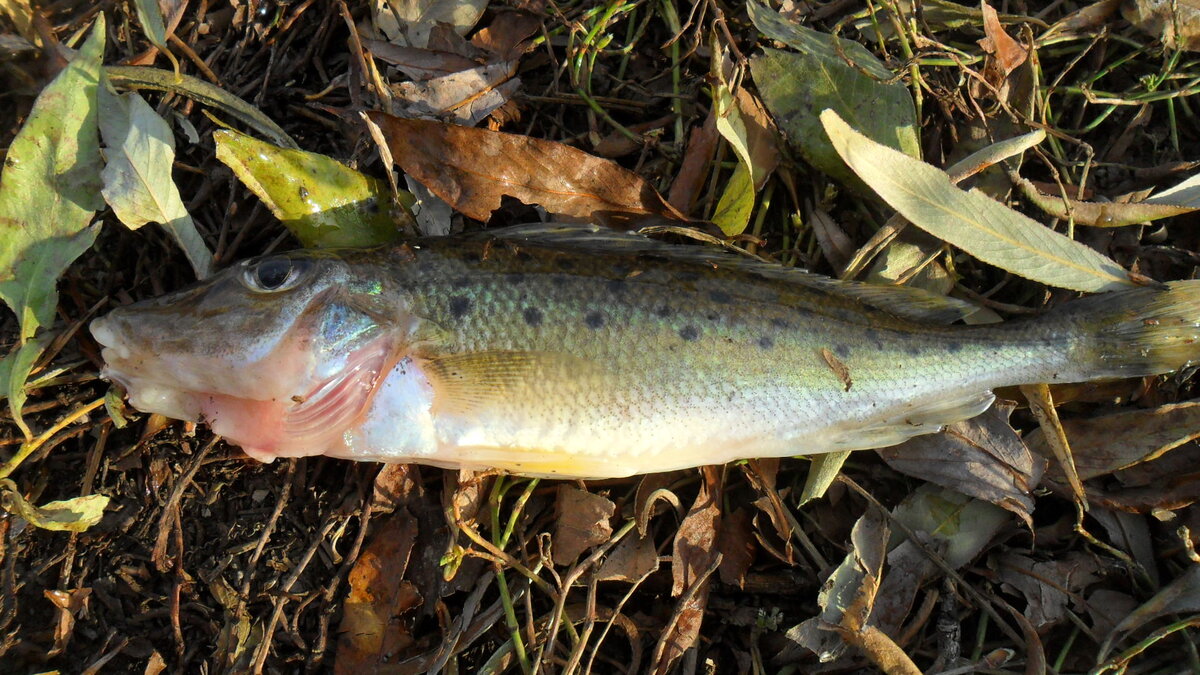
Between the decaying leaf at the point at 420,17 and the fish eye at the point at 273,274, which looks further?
the decaying leaf at the point at 420,17

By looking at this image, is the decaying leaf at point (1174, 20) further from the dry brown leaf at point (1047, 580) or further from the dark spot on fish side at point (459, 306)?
the dark spot on fish side at point (459, 306)

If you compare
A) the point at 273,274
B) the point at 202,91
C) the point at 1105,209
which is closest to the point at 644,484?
the point at 273,274

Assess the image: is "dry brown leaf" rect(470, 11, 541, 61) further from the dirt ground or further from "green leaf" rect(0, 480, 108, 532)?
"green leaf" rect(0, 480, 108, 532)

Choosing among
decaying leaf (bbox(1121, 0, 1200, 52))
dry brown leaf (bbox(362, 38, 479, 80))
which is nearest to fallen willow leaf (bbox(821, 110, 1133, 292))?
decaying leaf (bbox(1121, 0, 1200, 52))

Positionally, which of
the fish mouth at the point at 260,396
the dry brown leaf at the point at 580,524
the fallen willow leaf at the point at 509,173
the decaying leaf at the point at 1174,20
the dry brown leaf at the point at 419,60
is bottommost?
the dry brown leaf at the point at 580,524

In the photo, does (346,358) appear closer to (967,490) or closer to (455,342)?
(455,342)

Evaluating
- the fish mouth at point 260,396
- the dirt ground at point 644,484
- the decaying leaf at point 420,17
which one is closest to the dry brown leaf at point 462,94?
the dirt ground at point 644,484

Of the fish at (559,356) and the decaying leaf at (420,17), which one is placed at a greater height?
the decaying leaf at (420,17)

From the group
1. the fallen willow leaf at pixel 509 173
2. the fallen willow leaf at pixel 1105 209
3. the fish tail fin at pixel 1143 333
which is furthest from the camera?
the fallen willow leaf at pixel 1105 209

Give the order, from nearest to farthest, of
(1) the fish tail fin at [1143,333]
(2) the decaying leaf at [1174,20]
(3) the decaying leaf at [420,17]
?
(1) the fish tail fin at [1143,333] < (2) the decaying leaf at [1174,20] < (3) the decaying leaf at [420,17]
